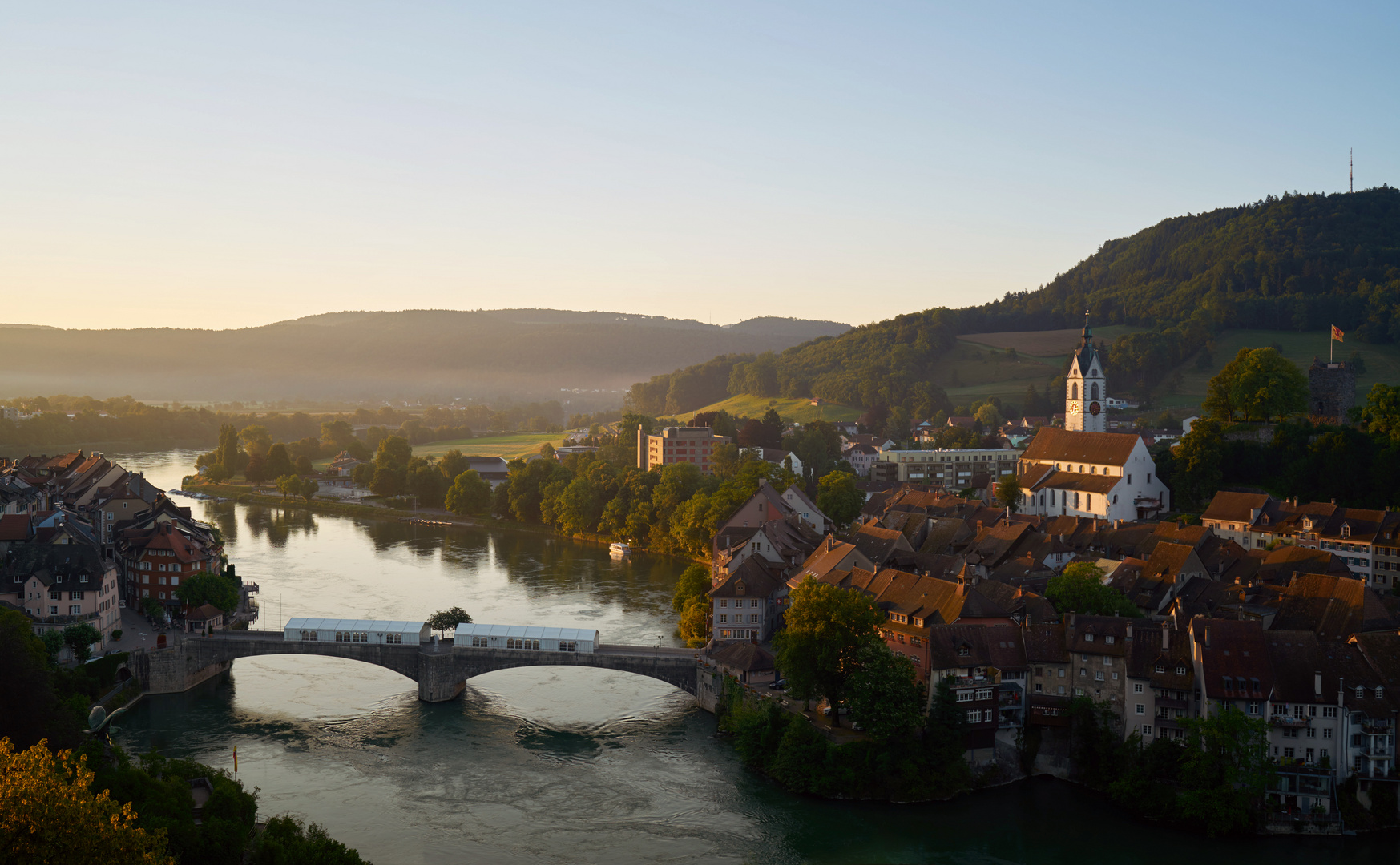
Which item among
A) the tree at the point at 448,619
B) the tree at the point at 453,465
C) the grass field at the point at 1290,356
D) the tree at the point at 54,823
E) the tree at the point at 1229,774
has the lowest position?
the tree at the point at 1229,774

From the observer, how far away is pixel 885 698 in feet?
106

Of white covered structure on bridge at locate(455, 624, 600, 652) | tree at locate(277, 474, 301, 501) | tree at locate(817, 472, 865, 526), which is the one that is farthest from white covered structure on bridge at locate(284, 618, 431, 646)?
tree at locate(277, 474, 301, 501)

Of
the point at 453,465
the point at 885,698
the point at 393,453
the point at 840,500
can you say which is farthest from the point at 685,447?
the point at 885,698

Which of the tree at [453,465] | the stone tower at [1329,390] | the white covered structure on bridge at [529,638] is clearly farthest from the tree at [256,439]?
the stone tower at [1329,390]

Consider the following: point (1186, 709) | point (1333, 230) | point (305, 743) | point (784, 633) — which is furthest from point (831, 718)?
point (1333, 230)

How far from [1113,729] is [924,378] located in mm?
110195

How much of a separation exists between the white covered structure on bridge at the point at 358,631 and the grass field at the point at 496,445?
318ft

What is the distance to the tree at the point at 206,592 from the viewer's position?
46344 mm

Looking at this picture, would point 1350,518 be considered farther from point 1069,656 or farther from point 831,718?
point 831,718

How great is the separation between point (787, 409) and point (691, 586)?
95.2m

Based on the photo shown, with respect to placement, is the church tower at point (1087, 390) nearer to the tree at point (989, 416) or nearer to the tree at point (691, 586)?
the tree at point (691, 586)

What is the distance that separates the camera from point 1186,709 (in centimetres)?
3175

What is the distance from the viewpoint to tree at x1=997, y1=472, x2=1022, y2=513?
6731 cm

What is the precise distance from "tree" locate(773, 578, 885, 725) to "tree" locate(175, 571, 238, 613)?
955 inches
